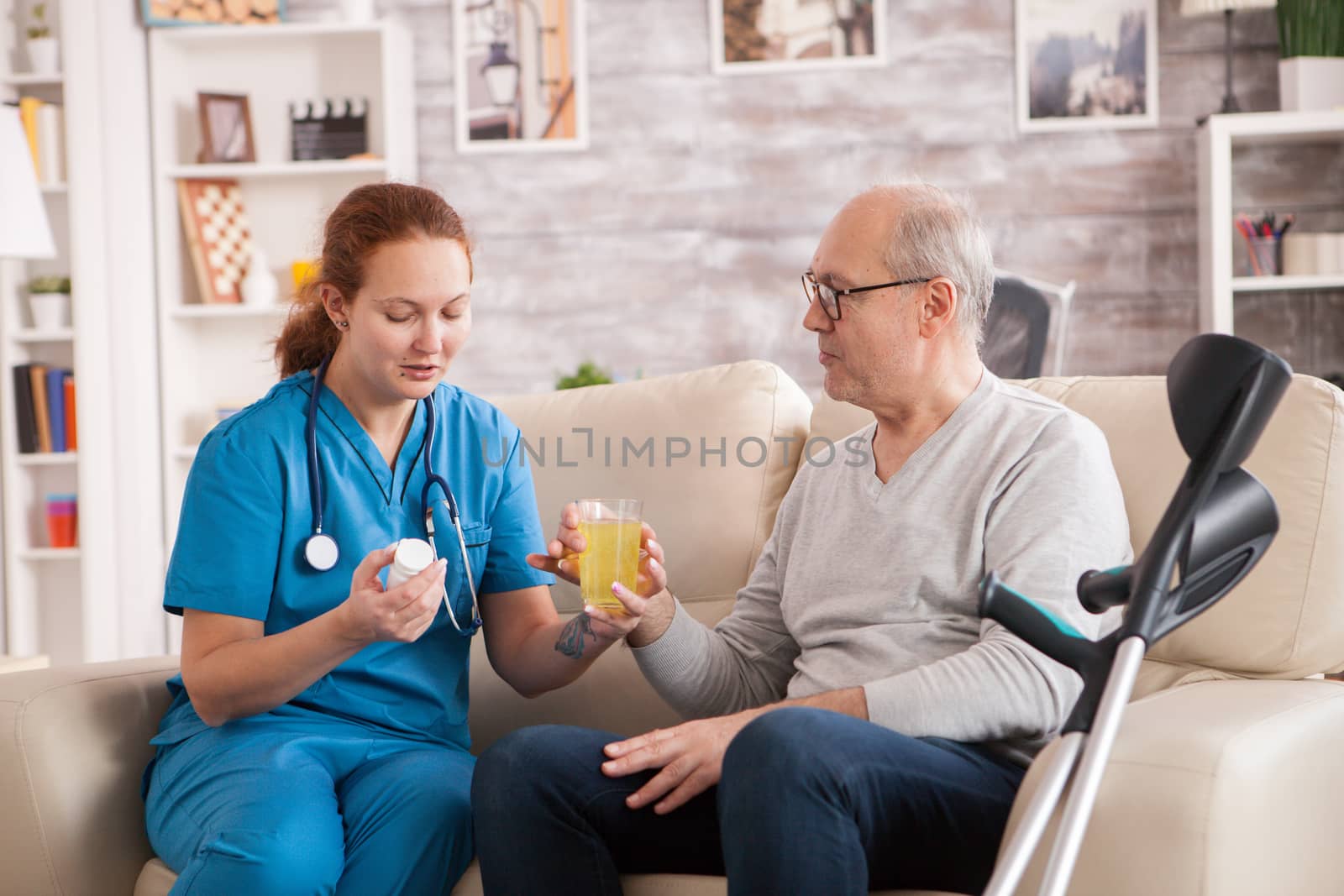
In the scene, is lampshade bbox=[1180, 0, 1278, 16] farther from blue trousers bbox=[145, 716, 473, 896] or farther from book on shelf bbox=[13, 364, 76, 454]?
book on shelf bbox=[13, 364, 76, 454]

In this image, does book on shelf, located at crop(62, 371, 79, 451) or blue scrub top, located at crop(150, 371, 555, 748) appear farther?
book on shelf, located at crop(62, 371, 79, 451)

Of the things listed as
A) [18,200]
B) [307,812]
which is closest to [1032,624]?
[307,812]

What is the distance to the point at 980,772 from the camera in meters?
1.36

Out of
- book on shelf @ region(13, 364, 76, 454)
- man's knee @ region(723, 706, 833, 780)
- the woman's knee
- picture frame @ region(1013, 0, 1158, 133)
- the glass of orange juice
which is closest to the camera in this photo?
man's knee @ region(723, 706, 833, 780)

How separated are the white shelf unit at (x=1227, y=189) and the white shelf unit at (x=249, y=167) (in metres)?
2.24

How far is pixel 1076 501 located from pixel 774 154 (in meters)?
2.50

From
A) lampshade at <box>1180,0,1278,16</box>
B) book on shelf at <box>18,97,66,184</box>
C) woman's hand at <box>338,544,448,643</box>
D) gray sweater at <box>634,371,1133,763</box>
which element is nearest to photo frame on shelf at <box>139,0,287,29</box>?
book on shelf at <box>18,97,66,184</box>

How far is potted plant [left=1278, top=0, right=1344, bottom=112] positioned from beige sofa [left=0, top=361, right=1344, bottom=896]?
6.46ft

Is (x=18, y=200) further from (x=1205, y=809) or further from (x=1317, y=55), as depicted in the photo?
(x=1317, y=55)

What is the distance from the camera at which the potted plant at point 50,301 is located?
362cm

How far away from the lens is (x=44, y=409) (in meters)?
3.68

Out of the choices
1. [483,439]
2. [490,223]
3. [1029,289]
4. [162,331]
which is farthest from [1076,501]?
[162,331]

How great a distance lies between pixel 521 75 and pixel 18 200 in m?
1.50

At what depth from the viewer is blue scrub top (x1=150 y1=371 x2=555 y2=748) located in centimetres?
154
